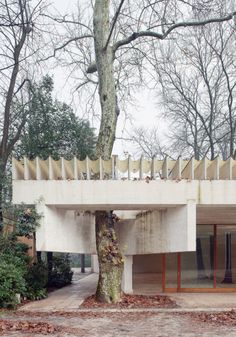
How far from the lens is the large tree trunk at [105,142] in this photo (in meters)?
10.8

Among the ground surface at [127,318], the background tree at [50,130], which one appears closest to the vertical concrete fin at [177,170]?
the ground surface at [127,318]

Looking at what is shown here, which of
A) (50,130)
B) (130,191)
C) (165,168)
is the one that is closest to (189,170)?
(165,168)

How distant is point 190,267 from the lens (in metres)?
14.2

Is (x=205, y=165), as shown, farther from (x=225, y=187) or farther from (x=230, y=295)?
(x=230, y=295)

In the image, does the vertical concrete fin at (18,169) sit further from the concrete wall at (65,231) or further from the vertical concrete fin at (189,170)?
the vertical concrete fin at (189,170)

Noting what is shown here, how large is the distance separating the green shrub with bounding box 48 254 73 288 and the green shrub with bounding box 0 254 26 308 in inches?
198

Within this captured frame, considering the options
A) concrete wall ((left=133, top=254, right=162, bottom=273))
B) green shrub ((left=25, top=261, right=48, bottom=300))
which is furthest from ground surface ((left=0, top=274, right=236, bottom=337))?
concrete wall ((left=133, top=254, right=162, bottom=273))

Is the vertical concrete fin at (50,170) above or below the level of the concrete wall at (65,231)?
above

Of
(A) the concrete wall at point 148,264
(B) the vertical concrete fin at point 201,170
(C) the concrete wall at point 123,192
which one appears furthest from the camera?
(A) the concrete wall at point 148,264

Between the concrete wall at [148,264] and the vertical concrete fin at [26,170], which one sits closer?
the vertical concrete fin at [26,170]

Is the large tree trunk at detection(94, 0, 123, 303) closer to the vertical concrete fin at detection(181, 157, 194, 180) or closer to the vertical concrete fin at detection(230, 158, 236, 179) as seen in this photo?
the vertical concrete fin at detection(181, 157, 194, 180)

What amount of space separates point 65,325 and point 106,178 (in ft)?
12.1

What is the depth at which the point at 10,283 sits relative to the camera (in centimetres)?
1023

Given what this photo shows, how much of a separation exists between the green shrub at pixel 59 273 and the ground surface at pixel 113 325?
6.65 meters
